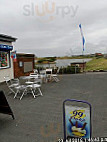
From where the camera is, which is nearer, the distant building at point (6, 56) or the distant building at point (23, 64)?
the distant building at point (6, 56)

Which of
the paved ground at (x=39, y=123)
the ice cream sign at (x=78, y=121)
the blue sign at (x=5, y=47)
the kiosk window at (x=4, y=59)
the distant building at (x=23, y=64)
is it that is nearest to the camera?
the ice cream sign at (x=78, y=121)

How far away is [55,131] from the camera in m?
2.86

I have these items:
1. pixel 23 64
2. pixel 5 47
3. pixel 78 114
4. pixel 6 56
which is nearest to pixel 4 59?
pixel 6 56

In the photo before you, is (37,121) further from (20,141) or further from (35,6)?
(35,6)

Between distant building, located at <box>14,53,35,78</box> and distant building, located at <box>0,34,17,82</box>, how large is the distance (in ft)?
2.70

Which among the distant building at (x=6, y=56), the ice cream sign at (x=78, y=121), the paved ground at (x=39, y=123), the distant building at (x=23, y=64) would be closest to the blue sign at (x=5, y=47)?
the distant building at (x=6, y=56)

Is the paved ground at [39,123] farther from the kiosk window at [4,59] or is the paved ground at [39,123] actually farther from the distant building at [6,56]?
the kiosk window at [4,59]

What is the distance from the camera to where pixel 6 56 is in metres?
10.3

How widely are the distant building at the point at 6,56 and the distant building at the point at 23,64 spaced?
0.82 meters

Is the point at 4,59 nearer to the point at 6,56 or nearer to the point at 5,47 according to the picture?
the point at 6,56

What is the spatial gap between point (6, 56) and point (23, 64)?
235cm

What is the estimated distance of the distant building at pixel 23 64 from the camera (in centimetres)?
1159

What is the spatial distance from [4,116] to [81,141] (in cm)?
252

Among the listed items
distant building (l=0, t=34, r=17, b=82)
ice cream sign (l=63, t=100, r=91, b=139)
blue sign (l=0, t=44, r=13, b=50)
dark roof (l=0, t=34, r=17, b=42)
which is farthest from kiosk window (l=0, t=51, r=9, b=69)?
ice cream sign (l=63, t=100, r=91, b=139)
